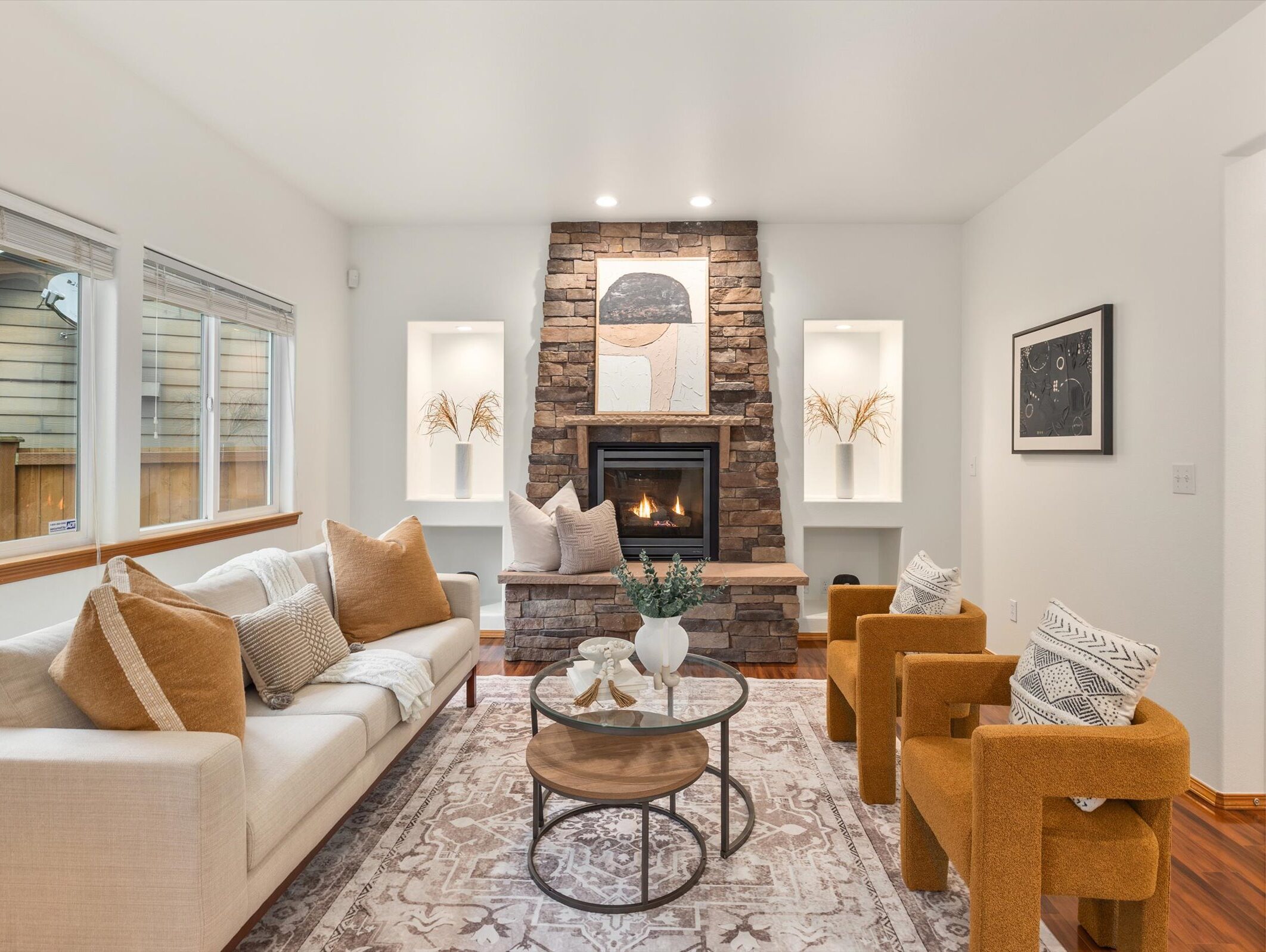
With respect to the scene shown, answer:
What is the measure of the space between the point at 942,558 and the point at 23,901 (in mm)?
4670

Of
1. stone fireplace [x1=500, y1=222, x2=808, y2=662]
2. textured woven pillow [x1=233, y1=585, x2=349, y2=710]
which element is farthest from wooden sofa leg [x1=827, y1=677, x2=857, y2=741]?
textured woven pillow [x1=233, y1=585, x2=349, y2=710]

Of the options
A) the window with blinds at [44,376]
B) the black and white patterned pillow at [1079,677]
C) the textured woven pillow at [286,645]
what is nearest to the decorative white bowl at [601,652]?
the textured woven pillow at [286,645]

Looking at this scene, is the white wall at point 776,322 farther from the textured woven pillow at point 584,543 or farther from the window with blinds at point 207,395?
the window with blinds at point 207,395

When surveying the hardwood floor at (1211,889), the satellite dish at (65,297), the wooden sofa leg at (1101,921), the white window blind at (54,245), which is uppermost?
the white window blind at (54,245)

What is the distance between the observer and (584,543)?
4.29 meters

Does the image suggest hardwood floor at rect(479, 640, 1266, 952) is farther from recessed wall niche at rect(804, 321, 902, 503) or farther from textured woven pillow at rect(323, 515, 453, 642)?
recessed wall niche at rect(804, 321, 902, 503)

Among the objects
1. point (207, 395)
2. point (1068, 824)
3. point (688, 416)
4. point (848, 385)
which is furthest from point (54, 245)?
point (848, 385)

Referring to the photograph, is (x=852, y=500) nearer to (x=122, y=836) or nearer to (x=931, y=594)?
(x=931, y=594)

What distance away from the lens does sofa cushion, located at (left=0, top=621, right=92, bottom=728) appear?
1.64 meters

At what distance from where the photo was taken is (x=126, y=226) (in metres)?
2.81

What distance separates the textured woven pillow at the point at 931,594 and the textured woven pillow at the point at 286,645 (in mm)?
2066

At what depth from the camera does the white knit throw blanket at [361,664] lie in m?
2.48

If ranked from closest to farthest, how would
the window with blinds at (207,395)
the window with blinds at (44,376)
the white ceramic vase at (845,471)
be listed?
the window with blinds at (44,376) < the window with blinds at (207,395) < the white ceramic vase at (845,471)

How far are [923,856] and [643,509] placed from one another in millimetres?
3088
